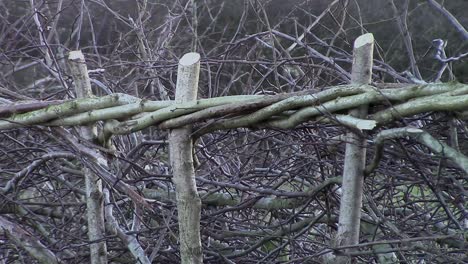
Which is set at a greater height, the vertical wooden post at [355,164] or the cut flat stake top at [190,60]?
the cut flat stake top at [190,60]

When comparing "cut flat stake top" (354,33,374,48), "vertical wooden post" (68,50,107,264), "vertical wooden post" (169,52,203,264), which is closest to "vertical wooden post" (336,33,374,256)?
"cut flat stake top" (354,33,374,48)

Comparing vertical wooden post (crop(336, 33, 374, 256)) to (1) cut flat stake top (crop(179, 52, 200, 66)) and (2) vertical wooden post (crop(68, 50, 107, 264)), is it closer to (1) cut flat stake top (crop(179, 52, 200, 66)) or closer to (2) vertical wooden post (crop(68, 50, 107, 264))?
(1) cut flat stake top (crop(179, 52, 200, 66))

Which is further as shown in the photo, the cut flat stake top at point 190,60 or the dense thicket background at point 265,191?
the dense thicket background at point 265,191

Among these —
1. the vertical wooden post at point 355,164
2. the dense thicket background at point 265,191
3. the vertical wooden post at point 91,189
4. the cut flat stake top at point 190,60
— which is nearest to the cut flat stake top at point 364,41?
the vertical wooden post at point 355,164

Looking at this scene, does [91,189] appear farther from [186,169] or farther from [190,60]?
[190,60]

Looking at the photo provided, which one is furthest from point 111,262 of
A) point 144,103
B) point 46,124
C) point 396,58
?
point 396,58

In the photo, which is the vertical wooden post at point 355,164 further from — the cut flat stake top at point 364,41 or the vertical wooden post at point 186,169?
the vertical wooden post at point 186,169

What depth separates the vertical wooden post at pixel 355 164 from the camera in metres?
1.99

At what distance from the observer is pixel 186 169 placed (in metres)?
2.29

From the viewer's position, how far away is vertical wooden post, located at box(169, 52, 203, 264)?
88.1 inches

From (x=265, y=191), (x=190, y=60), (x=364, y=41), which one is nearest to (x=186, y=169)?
(x=190, y=60)

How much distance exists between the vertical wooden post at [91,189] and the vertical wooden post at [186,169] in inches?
15.0

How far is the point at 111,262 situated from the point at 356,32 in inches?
223

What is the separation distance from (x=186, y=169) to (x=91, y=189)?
541 millimetres
